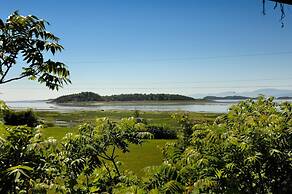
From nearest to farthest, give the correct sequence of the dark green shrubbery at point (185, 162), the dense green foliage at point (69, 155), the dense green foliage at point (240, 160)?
the dense green foliage at point (69, 155), the dark green shrubbery at point (185, 162), the dense green foliage at point (240, 160)

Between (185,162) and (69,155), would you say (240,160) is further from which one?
(69,155)

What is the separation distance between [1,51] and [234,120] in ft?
13.6

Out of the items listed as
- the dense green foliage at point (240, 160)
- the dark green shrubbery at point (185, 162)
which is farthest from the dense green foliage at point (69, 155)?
the dense green foliage at point (240, 160)

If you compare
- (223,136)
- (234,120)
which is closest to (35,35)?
(223,136)

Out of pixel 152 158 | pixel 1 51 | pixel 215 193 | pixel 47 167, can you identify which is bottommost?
pixel 152 158

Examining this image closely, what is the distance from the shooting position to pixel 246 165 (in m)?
4.66

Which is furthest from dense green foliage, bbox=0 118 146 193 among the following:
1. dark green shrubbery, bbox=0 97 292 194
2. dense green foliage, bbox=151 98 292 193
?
dense green foliage, bbox=151 98 292 193

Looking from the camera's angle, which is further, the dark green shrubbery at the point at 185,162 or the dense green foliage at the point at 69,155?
the dark green shrubbery at the point at 185,162

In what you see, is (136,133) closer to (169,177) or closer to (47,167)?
(169,177)

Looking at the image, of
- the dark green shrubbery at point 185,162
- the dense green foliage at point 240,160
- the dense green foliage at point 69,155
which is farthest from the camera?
the dense green foliage at point 240,160

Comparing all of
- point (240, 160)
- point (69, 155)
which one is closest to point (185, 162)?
point (240, 160)

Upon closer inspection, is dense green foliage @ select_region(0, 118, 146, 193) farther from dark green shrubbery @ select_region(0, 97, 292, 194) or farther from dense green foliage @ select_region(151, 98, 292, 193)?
dense green foliage @ select_region(151, 98, 292, 193)

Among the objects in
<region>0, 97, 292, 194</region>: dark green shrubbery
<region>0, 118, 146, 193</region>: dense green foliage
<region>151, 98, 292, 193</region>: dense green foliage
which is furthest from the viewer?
<region>151, 98, 292, 193</region>: dense green foliage

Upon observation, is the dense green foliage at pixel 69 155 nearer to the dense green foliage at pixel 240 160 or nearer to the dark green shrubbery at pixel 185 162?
the dark green shrubbery at pixel 185 162
